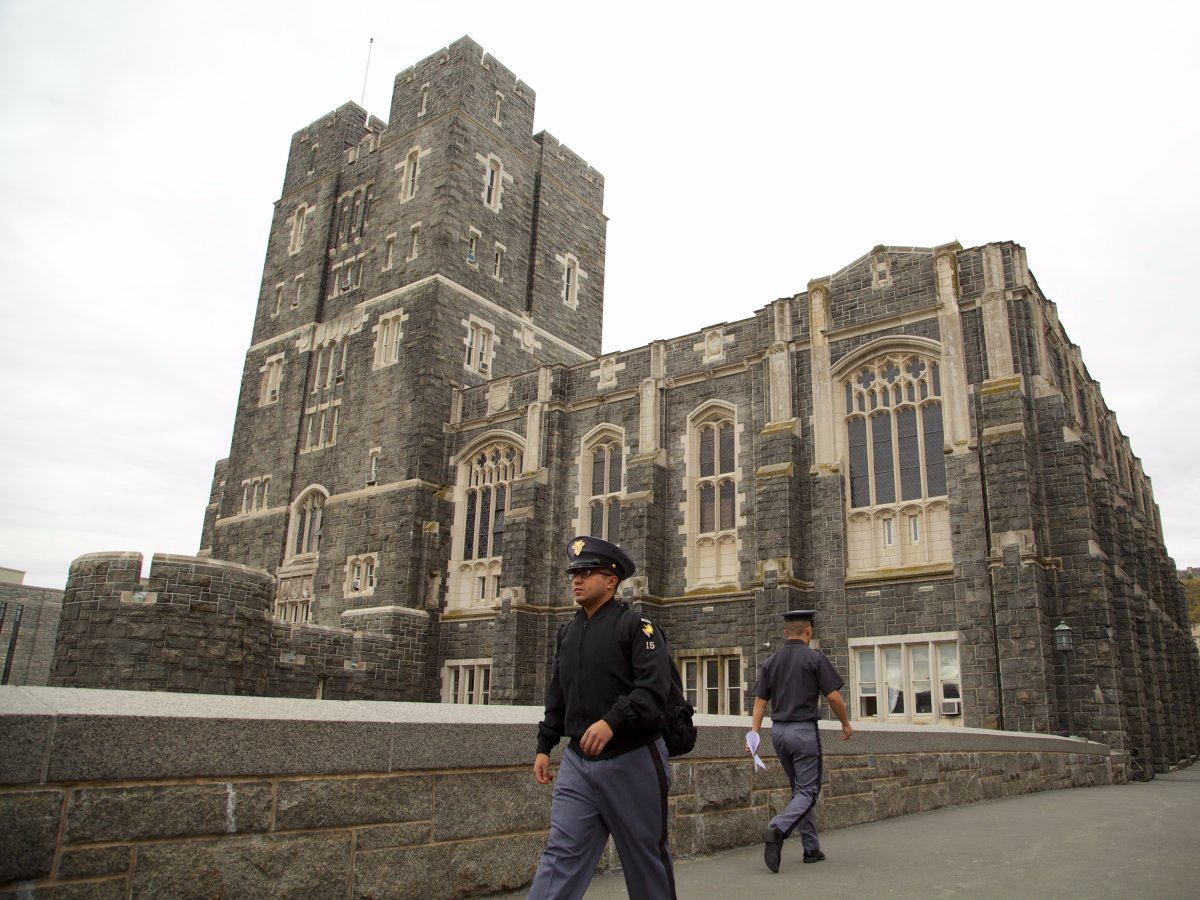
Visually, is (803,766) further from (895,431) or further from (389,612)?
(389,612)

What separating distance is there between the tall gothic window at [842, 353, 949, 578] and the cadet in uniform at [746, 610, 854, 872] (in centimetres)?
1227

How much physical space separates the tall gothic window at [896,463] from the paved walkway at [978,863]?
947cm

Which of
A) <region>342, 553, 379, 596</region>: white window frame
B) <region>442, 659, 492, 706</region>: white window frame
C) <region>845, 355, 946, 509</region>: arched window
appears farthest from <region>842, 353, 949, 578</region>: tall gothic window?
<region>342, 553, 379, 596</region>: white window frame

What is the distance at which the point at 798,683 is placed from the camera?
6.93m

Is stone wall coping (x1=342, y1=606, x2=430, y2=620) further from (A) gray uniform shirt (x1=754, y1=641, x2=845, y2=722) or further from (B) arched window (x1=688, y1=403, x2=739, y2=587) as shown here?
(A) gray uniform shirt (x1=754, y1=641, x2=845, y2=722)

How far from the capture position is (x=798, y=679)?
273 inches

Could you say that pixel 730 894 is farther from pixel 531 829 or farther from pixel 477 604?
pixel 477 604

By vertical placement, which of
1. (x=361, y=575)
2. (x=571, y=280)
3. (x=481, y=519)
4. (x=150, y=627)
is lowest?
(x=150, y=627)

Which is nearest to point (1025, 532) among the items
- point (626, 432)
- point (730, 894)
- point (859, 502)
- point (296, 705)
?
point (859, 502)

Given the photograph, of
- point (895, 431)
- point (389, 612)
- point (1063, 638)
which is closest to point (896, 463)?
point (895, 431)

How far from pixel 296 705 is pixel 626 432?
1936cm

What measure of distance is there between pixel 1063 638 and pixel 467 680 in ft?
49.8

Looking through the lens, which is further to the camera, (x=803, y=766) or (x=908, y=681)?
(x=908, y=681)

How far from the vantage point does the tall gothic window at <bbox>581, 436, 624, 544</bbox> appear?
24.1 m
